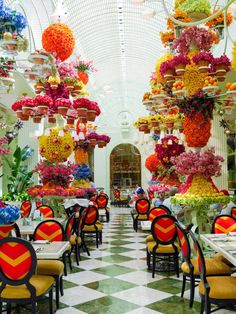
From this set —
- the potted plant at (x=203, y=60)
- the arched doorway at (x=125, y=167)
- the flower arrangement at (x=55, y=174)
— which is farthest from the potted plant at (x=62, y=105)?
the arched doorway at (x=125, y=167)

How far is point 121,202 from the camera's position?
21.7 metres

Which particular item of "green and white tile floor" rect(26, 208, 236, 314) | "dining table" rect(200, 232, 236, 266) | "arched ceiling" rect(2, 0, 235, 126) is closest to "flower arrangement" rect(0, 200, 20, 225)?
"green and white tile floor" rect(26, 208, 236, 314)

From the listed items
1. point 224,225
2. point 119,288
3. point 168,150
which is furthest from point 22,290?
point 168,150

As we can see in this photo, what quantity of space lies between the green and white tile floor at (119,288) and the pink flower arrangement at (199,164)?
154cm

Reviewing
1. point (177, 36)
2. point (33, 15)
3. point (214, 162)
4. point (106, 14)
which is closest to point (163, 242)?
point (214, 162)

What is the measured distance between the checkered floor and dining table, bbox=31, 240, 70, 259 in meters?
0.67

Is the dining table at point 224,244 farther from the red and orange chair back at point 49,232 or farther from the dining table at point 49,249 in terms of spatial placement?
the red and orange chair back at point 49,232

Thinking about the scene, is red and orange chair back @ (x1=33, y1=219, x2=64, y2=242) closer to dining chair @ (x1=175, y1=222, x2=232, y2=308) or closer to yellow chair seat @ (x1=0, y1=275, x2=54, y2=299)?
yellow chair seat @ (x1=0, y1=275, x2=54, y2=299)

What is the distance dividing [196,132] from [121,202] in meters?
16.6

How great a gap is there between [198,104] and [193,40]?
3.28 feet

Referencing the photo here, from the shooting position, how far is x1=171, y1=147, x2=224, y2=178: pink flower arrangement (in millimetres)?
5219

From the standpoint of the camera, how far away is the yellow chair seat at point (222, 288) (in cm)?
325

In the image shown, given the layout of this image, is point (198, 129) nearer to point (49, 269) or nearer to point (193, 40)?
point (193, 40)

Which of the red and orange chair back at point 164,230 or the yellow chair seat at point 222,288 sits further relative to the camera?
the red and orange chair back at point 164,230
